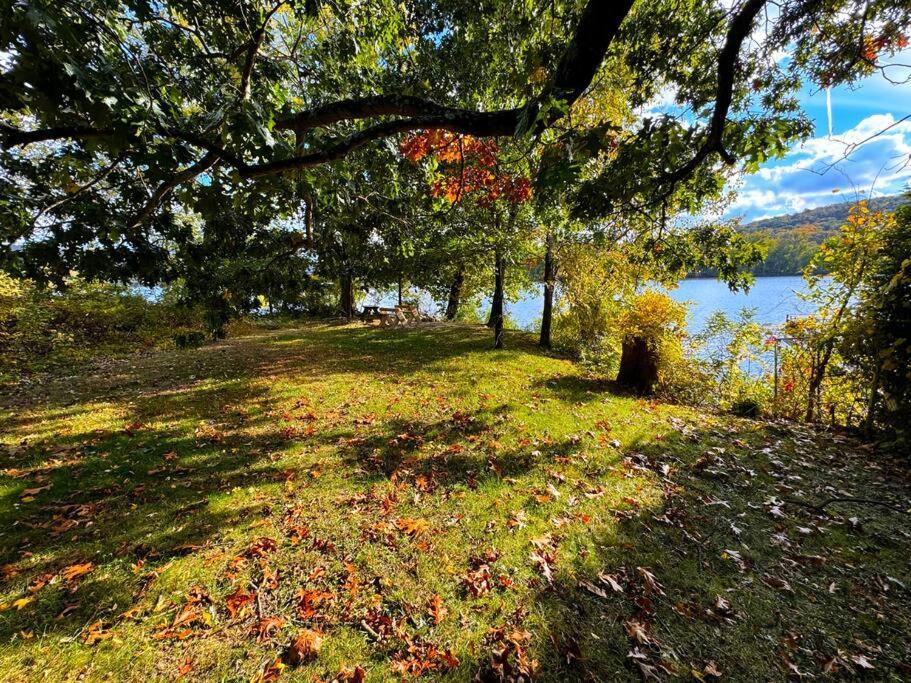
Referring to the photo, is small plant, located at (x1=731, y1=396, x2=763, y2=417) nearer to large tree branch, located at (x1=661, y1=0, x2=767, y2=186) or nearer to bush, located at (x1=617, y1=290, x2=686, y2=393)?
bush, located at (x1=617, y1=290, x2=686, y2=393)

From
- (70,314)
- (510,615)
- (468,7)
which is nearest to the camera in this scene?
(510,615)

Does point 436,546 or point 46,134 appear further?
point 436,546

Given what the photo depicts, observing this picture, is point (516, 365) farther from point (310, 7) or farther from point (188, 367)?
point (188, 367)

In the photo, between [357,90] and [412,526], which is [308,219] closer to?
[357,90]

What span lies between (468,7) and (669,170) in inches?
155

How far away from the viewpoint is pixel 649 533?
140 inches

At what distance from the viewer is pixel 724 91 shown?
352 cm

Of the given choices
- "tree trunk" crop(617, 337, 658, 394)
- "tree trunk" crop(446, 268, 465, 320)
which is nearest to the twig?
"tree trunk" crop(617, 337, 658, 394)

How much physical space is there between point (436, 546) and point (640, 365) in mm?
6804

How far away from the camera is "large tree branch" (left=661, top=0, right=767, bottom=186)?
324cm

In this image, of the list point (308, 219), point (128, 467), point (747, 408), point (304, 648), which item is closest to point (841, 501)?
point (747, 408)

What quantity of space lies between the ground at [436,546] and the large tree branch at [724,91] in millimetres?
3964

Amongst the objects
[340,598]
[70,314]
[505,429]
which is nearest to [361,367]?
[505,429]

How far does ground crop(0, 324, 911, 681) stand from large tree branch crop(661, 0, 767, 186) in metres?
3.96
